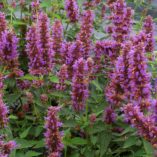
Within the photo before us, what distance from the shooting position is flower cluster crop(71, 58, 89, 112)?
295 centimetres

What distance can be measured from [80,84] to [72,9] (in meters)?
1.16

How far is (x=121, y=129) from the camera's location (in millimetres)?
3297

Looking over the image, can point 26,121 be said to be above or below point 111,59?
below

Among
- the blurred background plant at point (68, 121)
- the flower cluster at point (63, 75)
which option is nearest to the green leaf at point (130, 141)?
the blurred background plant at point (68, 121)

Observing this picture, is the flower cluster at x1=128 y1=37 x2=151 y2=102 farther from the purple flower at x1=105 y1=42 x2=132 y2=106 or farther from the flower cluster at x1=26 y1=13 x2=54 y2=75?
the flower cluster at x1=26 y1=13 x2=54 y2=75

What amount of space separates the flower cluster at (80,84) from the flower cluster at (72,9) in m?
1.00

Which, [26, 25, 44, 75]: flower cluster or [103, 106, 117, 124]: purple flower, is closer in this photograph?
[103, 106, 117, 124]: purple flower

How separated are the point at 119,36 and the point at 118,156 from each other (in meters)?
0.85

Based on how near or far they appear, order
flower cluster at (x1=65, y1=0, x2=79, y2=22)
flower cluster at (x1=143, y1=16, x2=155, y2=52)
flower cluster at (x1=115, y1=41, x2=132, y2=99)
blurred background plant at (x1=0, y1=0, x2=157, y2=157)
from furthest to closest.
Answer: flower cluster at (x1=65, y1=0, x2=79, y2=22)
flower cluster at (x1=143, y1=16, x2=155, y2=52)
blurred background plant at (x1=0, y1=0, x2=157, y2=157)
flower cluster at (x1=115, y1=41, x2=132, y2=99)

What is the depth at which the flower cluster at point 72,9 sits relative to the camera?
154 inches

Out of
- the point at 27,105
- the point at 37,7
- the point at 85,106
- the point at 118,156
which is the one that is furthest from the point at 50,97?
the point at 37,7

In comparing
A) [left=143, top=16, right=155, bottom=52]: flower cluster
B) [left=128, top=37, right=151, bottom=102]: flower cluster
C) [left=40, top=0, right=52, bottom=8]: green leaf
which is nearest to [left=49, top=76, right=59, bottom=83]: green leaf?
[left=128, top=37, right=151, bottom=102]: flower cluster

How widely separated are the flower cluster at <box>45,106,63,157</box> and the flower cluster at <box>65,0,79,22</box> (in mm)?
1376

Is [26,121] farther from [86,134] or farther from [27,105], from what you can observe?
[86,134]
